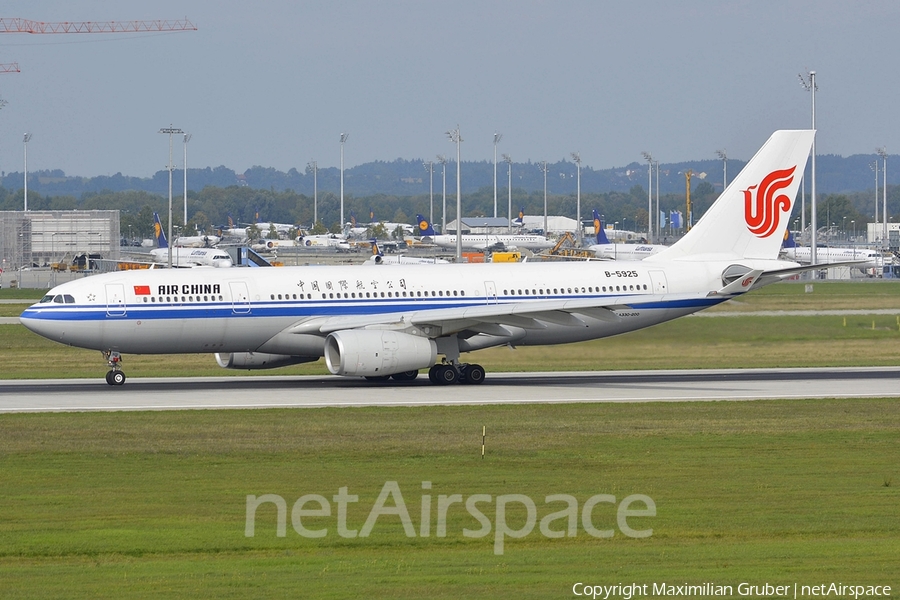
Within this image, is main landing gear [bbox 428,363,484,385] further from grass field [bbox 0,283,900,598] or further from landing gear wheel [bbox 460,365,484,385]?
grass field [bbox 0,283,900,598]

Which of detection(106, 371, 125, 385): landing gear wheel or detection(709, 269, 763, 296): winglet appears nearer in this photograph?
detection(106, 371, 125, 385): landing gear wheel

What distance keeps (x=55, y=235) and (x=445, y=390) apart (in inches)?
4350

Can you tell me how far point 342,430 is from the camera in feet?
90.8

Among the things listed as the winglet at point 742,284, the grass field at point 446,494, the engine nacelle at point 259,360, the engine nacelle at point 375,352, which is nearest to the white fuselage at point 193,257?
the engine nacelle at point 259,360

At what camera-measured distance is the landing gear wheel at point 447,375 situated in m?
38.3

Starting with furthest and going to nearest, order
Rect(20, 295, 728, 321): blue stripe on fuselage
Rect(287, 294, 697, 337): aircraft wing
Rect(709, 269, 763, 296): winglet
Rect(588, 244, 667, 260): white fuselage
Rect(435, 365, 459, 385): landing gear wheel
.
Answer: Rect(588, 244, 667, 260): white fuselage → Rect(709, 269, 763, 296): winglet → Rect(435, 365, 459, 385): landing gear wheel → Rect(287, 294, 697, 337): aircraft wing → Rect(20, 295, 728, 321): blue stripe on fuselage

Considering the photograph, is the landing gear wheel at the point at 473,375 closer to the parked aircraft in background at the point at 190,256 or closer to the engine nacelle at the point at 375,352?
the engine nacelle at the point at 375,352

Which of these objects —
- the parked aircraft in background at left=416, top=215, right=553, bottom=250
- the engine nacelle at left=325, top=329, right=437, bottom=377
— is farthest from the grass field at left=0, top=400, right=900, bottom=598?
the parked aircraft in background at left=416, top=215, right=553, bottom=250

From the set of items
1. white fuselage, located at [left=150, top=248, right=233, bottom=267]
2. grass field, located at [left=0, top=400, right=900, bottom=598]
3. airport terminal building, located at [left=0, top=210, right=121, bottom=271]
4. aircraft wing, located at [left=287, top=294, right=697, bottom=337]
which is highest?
airport terminal building, located at [left=0, top=210, right=121, bottom=271]

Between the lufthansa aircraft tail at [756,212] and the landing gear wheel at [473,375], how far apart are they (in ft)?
26.0

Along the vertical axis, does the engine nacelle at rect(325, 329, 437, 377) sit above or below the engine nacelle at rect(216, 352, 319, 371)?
above

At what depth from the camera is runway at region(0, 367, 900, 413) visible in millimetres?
33562

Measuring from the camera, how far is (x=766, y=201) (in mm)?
42594

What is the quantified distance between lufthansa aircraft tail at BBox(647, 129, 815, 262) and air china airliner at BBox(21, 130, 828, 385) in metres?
0.03
